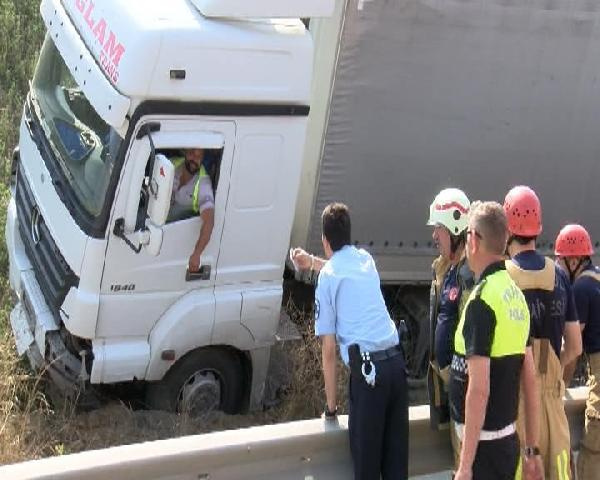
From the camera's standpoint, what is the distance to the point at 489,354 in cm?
381

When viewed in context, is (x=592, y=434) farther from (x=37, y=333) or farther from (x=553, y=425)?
(x=37, y=333)

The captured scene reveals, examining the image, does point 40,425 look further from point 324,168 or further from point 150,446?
point 324,168

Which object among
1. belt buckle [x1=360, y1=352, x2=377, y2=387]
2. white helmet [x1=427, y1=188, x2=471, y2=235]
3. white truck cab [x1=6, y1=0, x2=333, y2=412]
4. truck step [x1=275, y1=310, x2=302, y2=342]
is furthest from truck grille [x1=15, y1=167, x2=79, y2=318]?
white helmet [x1=427, y1=188, x2=471, y2=235]

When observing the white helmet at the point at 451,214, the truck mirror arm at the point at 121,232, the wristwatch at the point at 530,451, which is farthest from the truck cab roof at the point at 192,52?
the wristwatch at the point at 530,451

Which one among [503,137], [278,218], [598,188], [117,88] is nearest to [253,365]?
[278,218]

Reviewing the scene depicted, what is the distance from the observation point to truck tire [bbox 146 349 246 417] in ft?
20.6

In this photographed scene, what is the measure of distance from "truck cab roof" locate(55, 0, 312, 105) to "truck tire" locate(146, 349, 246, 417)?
1779mm

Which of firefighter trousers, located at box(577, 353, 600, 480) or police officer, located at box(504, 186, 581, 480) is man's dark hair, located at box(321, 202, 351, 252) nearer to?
police officer, located at box(504, 186, 581, 480)

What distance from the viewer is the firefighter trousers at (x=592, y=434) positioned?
16.5 feet

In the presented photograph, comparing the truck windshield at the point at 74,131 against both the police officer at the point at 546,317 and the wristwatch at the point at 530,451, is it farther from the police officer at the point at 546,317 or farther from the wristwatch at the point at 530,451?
the wristwatch at the point at 530,451

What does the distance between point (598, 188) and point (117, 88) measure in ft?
15.2

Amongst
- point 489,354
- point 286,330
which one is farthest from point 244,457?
point 286,330

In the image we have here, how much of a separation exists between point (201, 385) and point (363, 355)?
222 centimetres

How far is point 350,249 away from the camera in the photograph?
4625 millimetres
